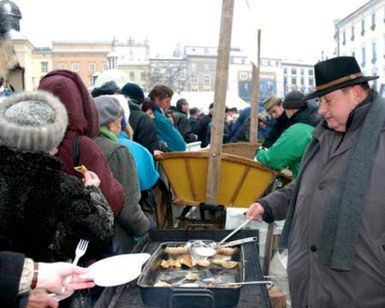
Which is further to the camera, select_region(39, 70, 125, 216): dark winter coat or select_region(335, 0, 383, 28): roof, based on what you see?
select_region(335, 0, 383, 28): roof

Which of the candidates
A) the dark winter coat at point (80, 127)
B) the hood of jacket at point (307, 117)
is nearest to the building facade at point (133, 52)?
the hood of jacket at point (307, 117)

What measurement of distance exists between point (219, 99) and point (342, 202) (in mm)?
2197

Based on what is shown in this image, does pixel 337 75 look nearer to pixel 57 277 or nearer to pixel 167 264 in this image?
pixel 167 264

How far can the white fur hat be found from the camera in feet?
5.86

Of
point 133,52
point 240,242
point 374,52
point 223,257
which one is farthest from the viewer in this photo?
point 133,52

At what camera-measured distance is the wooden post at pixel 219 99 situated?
421 centimetres

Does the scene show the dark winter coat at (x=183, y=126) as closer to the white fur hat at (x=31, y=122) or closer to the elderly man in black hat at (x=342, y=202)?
the elderly man in black hat at (x=342, y=202)

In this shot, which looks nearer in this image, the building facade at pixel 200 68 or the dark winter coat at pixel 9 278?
Answer: the dark winter coat at pixel 9 278

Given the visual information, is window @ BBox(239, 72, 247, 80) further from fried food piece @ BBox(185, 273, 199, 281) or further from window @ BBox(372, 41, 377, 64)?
fried food piece @ BBox(185, 273, 199, 281)

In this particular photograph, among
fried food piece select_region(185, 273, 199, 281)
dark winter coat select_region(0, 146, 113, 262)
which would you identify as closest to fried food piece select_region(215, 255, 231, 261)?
fried food piece select_region(185, 273, 199, 281)

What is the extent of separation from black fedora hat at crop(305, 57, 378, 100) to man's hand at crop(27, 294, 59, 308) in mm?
1665

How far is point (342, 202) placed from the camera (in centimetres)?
230

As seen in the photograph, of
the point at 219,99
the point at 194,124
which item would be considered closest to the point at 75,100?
the point at 219,99

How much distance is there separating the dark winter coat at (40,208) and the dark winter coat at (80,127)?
548 millimetres
